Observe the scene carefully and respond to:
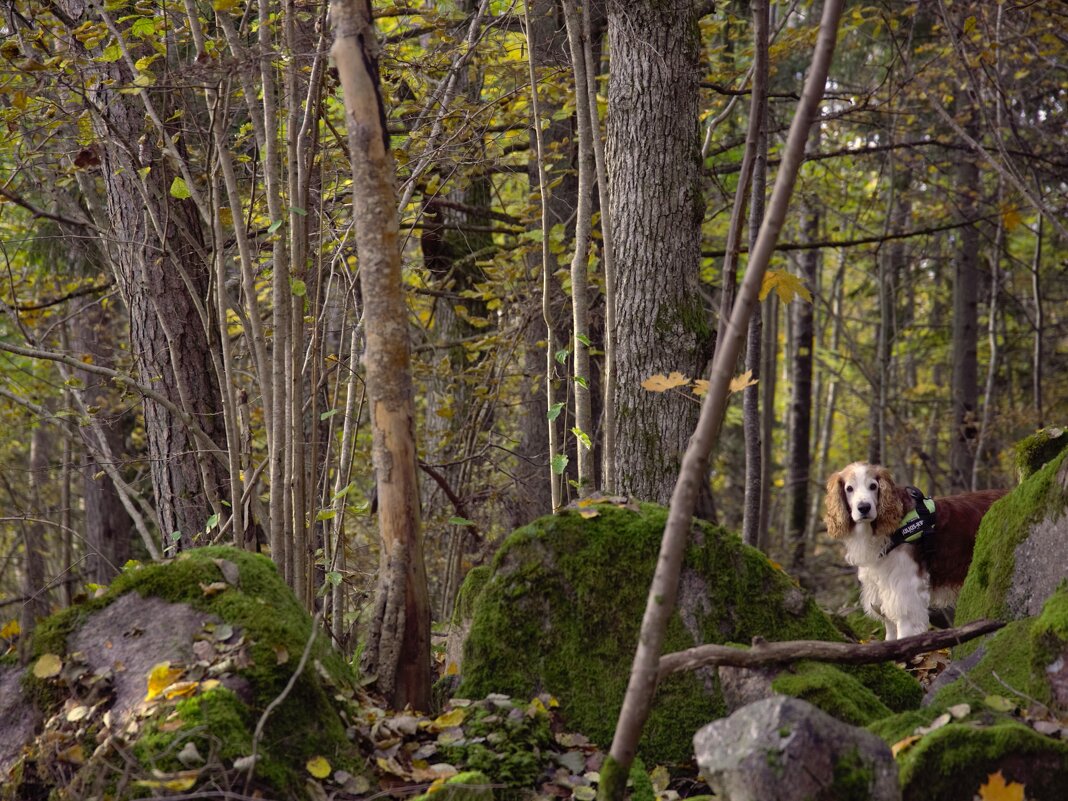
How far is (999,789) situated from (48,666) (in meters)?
3.31

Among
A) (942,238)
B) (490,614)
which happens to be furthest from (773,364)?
(490,614)

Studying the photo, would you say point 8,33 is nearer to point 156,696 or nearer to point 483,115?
point 483,115

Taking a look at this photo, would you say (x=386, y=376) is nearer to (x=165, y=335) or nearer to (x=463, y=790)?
(x=463, y=790)

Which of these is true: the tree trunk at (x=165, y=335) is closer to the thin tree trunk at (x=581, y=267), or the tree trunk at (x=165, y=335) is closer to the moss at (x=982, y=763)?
the thin tree trunk at (x=581, y=267)

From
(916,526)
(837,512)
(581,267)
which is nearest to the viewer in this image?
(581,267)

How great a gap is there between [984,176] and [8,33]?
14.3 meters

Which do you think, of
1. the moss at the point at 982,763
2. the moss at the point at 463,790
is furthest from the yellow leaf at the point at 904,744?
the moss at the point at 463,790

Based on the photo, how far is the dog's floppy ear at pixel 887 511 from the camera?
6227 mm

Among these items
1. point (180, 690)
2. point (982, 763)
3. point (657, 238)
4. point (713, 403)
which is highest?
point (657, 238)

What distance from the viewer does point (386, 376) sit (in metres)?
3.90

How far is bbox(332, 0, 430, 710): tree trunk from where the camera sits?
374 centimetres

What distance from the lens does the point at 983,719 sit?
3482 mm

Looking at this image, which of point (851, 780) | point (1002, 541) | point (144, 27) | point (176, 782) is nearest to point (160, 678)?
point (176, 782)

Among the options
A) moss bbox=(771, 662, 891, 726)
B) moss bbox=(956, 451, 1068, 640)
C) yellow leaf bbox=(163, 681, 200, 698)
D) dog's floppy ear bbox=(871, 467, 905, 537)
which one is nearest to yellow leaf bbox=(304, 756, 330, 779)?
yellow leaf bbox=(163, 681, 200, 698)
